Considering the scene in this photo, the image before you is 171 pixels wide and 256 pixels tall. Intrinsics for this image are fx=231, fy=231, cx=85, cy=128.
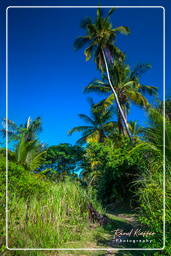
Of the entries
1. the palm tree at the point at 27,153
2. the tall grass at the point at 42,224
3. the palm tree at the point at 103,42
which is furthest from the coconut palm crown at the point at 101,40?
the tall grass at the point at 42,224

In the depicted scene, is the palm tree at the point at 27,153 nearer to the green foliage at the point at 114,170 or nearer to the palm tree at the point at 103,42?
the green foliage at the point at 114,170

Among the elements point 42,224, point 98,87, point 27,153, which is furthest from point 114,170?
point 98,87

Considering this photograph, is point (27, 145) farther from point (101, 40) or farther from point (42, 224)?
point (101, 40)

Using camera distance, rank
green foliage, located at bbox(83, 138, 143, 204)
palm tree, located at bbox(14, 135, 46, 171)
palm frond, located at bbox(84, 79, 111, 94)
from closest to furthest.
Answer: palm tree, located at bbox(14, 135, 46, 171) < green foliage, located at bbox(83, 138, 143, 204) < palm frond, located at bbox(84, 79, 111, 94)

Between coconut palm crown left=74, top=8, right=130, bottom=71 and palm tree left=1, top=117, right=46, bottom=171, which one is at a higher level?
coconut palm crown left=74, top=8, right=130, bottom=71

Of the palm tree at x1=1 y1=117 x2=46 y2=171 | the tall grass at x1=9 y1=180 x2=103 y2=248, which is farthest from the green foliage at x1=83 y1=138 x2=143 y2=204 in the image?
the tall grass at x1=9 y1=180 x2=103 y2=248

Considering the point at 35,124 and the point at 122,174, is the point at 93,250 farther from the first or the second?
the point at 35,124

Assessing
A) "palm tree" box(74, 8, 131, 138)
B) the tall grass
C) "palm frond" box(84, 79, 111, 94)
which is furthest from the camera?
"palm frond" box(84, 79, 111, 94)

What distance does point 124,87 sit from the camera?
14.0 meters

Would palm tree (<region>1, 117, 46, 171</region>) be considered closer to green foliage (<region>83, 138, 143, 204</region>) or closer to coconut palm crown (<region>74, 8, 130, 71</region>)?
green foliage (<region>83, 138, 143, 204</region>)

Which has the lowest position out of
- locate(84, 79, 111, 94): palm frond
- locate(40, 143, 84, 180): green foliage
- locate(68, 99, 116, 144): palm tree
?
locate(40, 143, 84, 180): green foliage

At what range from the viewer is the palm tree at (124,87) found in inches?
552

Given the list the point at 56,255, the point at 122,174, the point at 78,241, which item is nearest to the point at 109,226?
the point at 78,241

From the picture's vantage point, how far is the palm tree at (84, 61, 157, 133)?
46.0 ft
